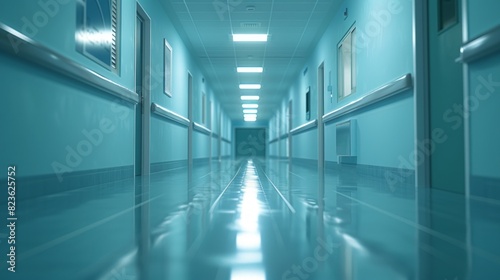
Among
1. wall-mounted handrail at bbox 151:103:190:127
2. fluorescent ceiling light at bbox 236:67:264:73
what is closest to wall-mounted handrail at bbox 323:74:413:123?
wall-mounted handrail at bbox 151:103:190:127

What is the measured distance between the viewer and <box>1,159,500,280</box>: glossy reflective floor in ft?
3.71

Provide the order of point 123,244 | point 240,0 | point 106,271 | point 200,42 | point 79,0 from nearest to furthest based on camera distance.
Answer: point 106,271 → point 123,244 → point 79,0 → point 240,0 → point 200,42

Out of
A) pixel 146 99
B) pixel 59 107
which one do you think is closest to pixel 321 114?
pixel 146 99

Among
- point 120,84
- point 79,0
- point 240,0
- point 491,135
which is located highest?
point 240,0

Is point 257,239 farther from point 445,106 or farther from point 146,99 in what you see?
point 146,99

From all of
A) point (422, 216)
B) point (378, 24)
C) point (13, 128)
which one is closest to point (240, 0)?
point (378, 24)

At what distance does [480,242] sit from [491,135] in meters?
1.42

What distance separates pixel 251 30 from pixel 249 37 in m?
0.55

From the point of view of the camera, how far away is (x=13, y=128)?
2.48m

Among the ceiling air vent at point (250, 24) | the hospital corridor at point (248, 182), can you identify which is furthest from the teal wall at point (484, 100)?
the ceiling air vent at point (250, 24)

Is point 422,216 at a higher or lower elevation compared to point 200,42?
lower

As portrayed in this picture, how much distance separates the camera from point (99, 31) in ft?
12.8

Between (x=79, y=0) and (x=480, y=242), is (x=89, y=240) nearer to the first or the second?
(x=480, y=242)

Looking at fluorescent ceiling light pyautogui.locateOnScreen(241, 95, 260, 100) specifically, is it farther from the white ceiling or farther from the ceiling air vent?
the ceiling air vent
